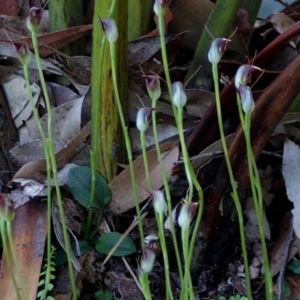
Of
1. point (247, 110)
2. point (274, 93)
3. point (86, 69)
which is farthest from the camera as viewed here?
point (86, 69)

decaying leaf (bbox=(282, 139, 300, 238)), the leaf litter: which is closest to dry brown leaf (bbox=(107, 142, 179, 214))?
the leaf litter

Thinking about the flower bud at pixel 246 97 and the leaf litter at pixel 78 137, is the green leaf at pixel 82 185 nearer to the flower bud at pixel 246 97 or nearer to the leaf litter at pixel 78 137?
the leaf litter at pixel 78 137

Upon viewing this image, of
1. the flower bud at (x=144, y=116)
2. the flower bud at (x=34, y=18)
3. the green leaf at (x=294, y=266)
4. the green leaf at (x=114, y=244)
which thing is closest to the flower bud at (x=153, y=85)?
the flower bud at (x=144, y=116)

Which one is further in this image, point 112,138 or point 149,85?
point 112,138

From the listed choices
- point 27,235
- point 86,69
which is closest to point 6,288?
point 27,235

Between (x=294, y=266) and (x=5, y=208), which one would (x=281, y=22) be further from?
(x=5, y=208)

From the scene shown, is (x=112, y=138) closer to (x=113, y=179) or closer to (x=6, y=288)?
(x=113, y=179)

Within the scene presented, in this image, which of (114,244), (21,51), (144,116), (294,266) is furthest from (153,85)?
(294,266)
